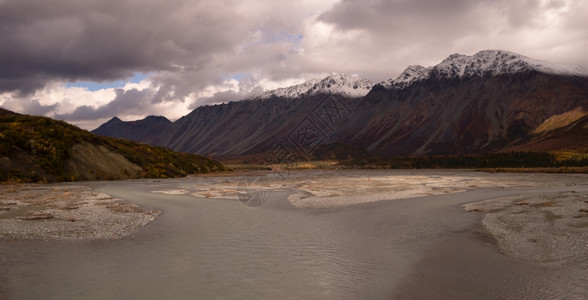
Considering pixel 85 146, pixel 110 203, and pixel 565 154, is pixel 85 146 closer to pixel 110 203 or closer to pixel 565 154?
pixel 110 203

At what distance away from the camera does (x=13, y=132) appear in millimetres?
49344

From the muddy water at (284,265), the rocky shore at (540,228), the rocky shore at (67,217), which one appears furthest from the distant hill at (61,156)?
the rocky shore at (540,228)

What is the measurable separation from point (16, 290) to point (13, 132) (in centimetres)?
4880

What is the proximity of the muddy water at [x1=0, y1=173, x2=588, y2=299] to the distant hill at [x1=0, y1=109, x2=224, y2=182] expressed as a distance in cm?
3653

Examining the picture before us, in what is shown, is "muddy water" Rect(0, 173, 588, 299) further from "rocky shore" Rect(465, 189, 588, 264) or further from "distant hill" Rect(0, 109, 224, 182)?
"distant hill" Rect(0, 109, 224, 182)

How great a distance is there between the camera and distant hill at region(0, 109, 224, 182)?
47.1m

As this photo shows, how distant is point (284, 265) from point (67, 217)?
15.6 meters

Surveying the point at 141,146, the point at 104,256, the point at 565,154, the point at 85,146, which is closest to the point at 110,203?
the point at 104,256

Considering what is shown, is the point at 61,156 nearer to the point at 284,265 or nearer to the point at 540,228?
the point at 284,265

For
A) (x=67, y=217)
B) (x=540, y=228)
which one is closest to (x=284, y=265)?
(x=540, y=228)

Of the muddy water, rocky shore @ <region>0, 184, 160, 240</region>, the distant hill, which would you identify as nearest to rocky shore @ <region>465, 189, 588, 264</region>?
the muddy water

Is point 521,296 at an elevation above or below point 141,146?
below

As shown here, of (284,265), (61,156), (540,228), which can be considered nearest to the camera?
(284,265)

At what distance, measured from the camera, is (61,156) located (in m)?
52.7
